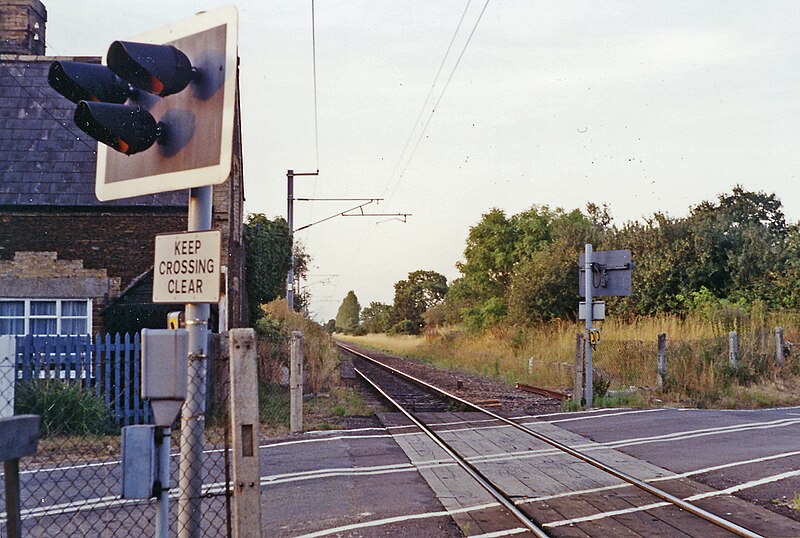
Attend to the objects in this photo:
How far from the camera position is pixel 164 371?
165 inches

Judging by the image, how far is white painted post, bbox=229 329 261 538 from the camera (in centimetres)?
420

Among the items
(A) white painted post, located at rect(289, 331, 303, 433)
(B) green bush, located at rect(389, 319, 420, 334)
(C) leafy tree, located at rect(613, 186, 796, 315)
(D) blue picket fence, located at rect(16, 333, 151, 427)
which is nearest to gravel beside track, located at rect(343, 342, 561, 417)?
(A) white painted post, located at rect(289, 331, 303, 433)

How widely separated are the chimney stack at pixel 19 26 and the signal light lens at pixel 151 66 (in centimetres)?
1919

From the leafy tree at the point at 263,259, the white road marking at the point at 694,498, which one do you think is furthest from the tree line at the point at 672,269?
the white road marking at the point at 694,498

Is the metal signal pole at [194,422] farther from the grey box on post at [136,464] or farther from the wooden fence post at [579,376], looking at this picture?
the wooden fence post at [579,376]

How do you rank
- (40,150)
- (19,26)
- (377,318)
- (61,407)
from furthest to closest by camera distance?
(377,318) → (19,26) → (40,150) → (61,407)

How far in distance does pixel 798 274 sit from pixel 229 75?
29.5 meters

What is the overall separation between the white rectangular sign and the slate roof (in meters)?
14.4

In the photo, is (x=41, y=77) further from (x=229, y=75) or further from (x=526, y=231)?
(x=526, y=231)

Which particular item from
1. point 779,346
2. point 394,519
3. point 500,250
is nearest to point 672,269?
point 779,346

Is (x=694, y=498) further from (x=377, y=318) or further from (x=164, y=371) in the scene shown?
(x=377, y=318)

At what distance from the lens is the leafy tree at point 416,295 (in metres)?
89.8

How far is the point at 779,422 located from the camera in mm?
14695

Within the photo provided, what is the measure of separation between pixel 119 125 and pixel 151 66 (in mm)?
335
